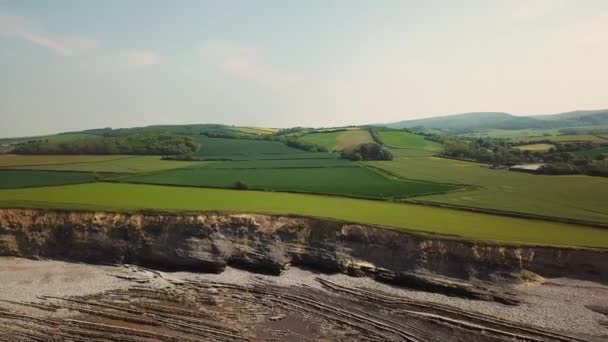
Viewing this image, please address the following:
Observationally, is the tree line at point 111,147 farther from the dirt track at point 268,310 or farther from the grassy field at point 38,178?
the dirt track at point 268,310

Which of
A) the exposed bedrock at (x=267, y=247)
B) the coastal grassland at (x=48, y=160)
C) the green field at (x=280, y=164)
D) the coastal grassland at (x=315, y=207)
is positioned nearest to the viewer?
the exposed bedrock at (x=267, y=247)

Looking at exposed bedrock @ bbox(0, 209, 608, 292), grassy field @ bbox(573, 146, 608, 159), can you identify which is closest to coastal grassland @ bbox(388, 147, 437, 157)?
grassy field @ bbox(573, 146, 608, 159)

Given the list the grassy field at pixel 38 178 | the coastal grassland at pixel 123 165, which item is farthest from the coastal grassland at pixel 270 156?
the grassy field at pixel 38 178

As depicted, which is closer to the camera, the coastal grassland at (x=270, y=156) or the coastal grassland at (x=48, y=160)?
the coastal grassland at (x=48, y=160)

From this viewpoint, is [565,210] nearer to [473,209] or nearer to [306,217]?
[473,209]

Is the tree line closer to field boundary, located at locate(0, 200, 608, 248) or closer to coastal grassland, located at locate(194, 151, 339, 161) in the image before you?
coastal grassland, located at locate(194, 151, 339, 161)

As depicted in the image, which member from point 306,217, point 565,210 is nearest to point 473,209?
point 565,210
